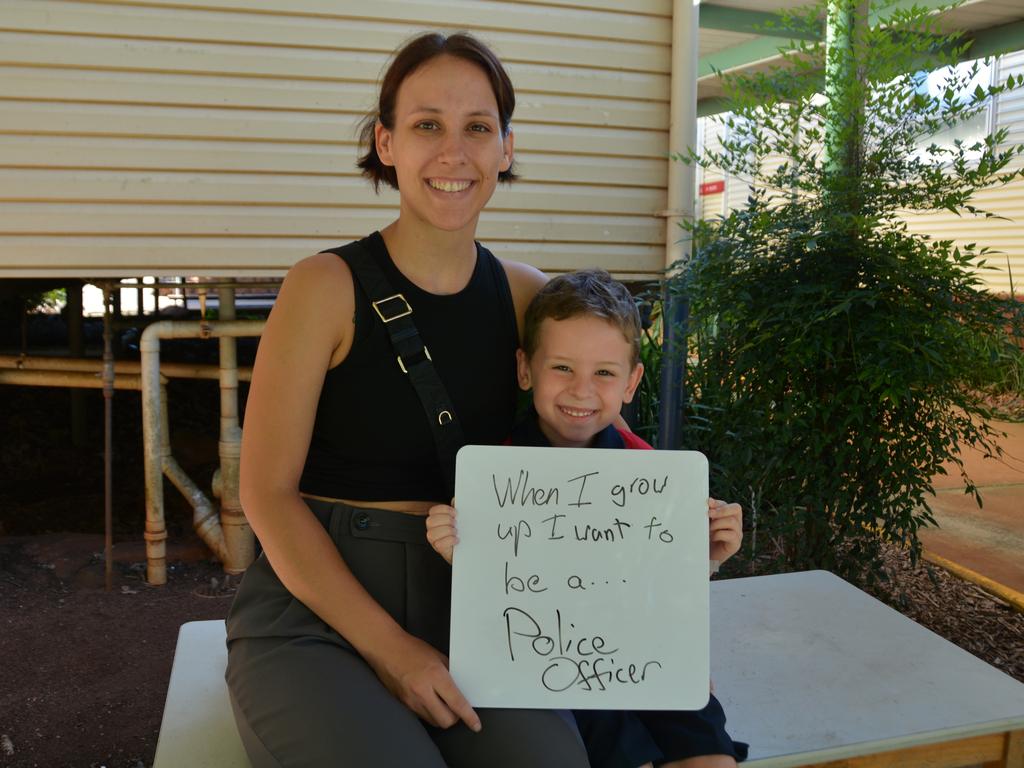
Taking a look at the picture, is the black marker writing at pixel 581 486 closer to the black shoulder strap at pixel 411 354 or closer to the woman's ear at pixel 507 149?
the black shoulder strap at pixel 411 354

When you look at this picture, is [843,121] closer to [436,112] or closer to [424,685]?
[436,112]

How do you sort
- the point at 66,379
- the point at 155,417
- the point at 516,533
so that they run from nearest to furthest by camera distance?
the point at 516,533 < the point at 155,417 < the point at 66,379

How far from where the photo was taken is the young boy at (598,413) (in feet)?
5.66

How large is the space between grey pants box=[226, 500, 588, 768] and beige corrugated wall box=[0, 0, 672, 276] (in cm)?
293

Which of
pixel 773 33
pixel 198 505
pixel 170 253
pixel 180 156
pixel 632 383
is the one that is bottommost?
pixel 198 505

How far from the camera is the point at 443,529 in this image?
166cm

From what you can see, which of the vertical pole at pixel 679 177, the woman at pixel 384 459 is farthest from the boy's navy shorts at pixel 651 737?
the vertical pole at pixel 679 177

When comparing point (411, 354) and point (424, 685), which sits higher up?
point (411, 354)

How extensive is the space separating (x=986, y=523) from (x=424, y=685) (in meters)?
4.76

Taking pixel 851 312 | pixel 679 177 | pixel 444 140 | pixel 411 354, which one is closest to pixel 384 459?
pixel 411 354

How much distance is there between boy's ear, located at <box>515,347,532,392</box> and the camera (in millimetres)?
1993

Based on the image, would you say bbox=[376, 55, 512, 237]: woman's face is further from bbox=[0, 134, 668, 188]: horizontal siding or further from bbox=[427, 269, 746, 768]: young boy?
bbox=[0, 134, 668, 188]: horizontal siding

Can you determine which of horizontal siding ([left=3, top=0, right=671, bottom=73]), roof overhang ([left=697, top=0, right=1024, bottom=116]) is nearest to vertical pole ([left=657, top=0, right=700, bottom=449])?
horizontal siding ([left=3, top=0, right=671, bottom=73])

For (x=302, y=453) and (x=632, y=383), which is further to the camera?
(x=632, y=383)
